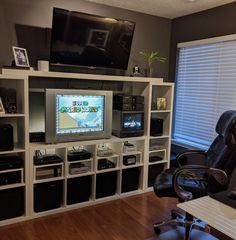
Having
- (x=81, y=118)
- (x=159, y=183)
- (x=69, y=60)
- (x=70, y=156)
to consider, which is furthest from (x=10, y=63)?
(x=159, y=183)

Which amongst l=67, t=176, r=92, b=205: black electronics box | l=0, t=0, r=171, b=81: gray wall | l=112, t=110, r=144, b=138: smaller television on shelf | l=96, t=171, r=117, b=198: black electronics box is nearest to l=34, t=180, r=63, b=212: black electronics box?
l=67, t=176, r=92, b=205: black electronics box

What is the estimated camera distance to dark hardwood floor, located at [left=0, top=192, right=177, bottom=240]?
92.2 inches

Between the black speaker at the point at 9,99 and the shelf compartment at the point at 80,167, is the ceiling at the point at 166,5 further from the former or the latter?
the shelf compartment at the point at 80,167

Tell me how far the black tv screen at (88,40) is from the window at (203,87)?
42.4 inches

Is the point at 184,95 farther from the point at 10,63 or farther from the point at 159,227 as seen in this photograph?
the point at 10,63

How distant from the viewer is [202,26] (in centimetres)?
347

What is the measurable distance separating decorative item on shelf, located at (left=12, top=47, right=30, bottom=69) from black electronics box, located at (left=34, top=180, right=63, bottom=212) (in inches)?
49.2

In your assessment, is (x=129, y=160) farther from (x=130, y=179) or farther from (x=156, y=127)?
(x=156, y=127)

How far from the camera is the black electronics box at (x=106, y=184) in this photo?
117 inches

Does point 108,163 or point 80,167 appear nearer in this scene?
point 80,167

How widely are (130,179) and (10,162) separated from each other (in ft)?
4.79

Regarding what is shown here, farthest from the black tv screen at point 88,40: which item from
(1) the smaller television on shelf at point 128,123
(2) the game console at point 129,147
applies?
(2) the game console at point 129,147

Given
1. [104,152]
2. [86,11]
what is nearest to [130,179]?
[104,152]

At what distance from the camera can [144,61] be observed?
3734 mm
